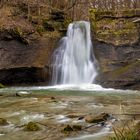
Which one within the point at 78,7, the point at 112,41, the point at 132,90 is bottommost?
the point at 132,90

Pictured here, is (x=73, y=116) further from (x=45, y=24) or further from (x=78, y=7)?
(x=78, y=7)

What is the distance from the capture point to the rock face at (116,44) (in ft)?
70.4

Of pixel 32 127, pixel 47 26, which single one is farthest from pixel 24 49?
pixel 32 127

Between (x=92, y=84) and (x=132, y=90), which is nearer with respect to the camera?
(x=132, y=90)

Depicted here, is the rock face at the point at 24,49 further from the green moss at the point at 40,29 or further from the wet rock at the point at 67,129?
the wet rock at the point at 67,129

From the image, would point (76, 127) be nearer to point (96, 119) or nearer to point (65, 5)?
point (96, 119)

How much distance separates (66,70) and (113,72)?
344cm

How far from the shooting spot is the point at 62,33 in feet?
81.7

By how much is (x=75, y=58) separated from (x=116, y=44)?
108 inches

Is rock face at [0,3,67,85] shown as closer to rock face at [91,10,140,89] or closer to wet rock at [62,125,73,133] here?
rock face at [91,10,140,89]

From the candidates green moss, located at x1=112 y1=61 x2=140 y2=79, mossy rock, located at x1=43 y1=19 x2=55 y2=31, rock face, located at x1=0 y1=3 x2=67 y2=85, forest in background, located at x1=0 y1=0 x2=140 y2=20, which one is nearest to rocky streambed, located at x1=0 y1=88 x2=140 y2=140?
green moss, located at x1=112 y1=61 x2=140 y2=79

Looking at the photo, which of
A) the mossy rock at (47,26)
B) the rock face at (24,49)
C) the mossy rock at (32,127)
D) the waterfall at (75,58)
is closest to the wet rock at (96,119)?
the mossy rock at (32,127)

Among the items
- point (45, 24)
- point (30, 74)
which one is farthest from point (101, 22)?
point (30, 74)

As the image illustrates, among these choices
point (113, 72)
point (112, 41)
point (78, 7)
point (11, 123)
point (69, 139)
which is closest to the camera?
point (69, 139)
